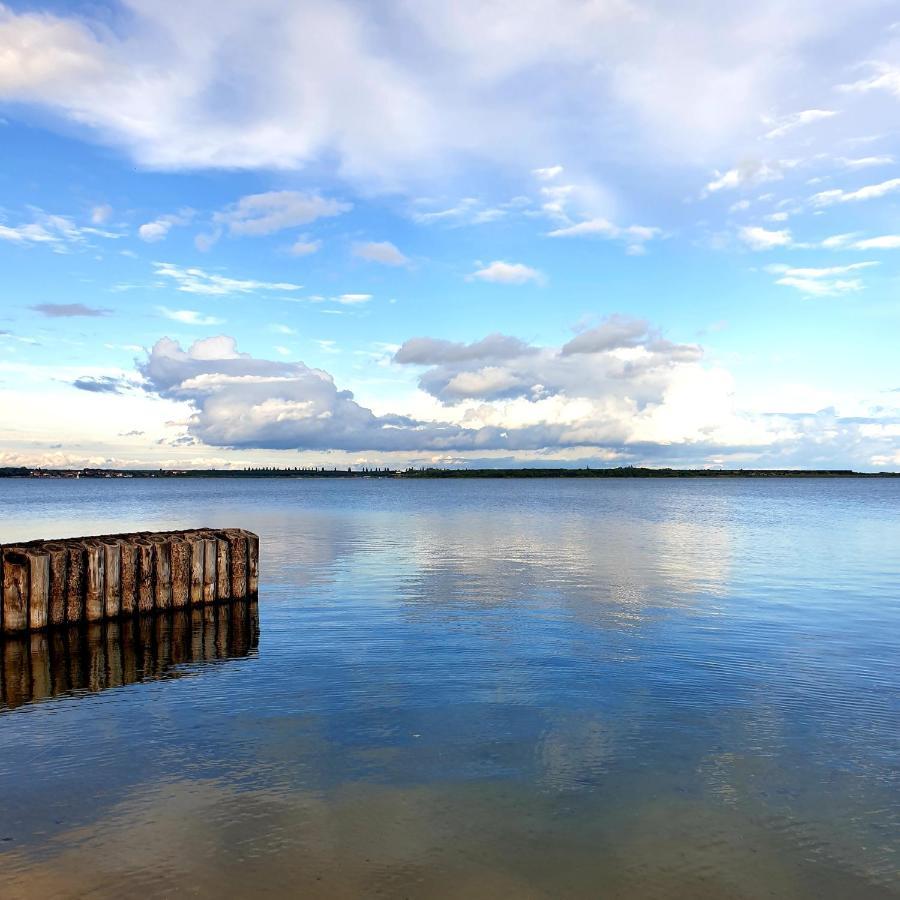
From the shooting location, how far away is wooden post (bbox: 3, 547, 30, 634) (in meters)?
17.4

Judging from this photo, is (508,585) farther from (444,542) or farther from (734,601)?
(444,542)

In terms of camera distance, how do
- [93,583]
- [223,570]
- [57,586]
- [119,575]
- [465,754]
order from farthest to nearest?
[223,570] < [119,575] < [93,583] < [57,586] < [465,754]

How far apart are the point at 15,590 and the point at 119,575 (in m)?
2.59

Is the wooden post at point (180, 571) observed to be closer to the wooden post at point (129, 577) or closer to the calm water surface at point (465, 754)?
the wooden post at point (129, 577)

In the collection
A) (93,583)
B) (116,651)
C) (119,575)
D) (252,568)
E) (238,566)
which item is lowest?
(116,651)

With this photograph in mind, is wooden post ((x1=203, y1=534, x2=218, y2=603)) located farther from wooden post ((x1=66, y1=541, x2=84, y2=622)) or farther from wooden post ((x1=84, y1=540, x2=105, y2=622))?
wooden post ((x1=66, y1=541, x2=84, y2=622))

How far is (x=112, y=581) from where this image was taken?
19.5m

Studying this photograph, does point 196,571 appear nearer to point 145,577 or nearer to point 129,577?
point 145,577

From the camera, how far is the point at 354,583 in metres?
26.3

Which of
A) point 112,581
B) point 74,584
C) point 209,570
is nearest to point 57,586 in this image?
point 74,584

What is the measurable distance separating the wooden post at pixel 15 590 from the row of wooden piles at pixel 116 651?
287 mm

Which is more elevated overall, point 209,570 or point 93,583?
point 93,583

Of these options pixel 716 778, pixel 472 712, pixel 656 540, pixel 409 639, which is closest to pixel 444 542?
pixel 656 540

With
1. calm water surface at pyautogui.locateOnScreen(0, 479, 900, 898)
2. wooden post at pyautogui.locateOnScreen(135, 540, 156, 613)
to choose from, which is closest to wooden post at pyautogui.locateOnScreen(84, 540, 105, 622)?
wooden post at pyautogui.locateOnScreen(135, 540, 156, 613)
